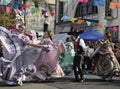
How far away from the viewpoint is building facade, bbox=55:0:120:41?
29531 mm

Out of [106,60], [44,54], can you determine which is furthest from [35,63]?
[106,60]

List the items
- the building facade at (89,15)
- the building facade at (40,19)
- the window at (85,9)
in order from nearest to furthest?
1. the building facade at (89,15)
2. the window at (85,9)
3. the building facade at (40,19)

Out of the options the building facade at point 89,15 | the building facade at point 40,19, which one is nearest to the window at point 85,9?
the building facade at point 89,15

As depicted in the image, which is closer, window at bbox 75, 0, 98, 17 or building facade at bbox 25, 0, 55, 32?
window at bbox 75, 0, 98, 17

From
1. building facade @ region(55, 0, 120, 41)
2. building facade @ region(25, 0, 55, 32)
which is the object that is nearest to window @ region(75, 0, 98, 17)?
building facade @ region(55, 0, 120, 41)

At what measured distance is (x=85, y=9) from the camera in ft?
115

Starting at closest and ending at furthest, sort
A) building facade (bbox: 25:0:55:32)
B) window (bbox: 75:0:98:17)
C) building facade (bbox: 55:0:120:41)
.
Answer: building facade (bbox: 55:0:120:41), window (bbox: 75:0:98:17), building facade (bbox: 25:0:55:32)

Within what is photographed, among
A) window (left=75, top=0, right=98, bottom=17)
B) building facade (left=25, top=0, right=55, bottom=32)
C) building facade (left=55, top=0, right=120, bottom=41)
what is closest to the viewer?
building facade (left=55, top=0, right=120, bottom=41)

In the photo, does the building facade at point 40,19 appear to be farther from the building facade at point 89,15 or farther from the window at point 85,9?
the window at point 85,9

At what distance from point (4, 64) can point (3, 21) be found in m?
18.2

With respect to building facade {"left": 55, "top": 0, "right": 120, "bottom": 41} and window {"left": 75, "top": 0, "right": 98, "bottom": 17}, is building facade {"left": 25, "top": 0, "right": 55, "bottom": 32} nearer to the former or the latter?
building facade {"left": 55, "top": 0, "right": 120, "bottom": 41}

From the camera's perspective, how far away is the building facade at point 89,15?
96.9ft

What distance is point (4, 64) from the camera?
416 inches

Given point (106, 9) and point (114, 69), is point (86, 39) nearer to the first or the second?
point (106, 9)
